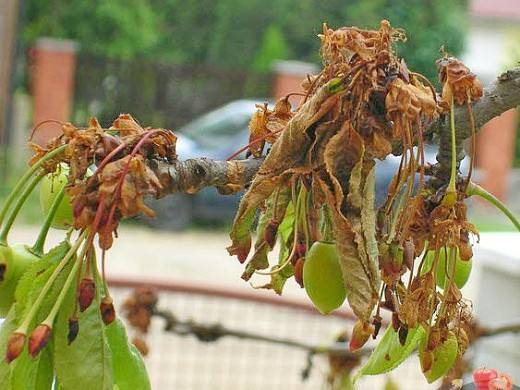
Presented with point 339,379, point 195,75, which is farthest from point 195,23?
point 339,379

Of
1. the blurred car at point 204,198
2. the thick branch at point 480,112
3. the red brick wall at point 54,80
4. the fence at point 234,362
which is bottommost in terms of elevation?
the fence at point 234,362

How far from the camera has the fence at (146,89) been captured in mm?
7859

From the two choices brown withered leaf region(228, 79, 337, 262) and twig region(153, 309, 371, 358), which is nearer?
brown withered leaf region(228, 79, 337, 262)

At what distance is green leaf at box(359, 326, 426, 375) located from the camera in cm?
52

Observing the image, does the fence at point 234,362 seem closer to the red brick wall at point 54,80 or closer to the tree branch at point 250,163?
the tree branch at point 250,163

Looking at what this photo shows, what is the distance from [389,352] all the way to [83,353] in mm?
183

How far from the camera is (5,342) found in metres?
0.42

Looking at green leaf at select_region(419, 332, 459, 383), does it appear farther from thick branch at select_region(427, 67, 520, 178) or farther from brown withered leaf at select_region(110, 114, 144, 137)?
brown withered leaf at select_region(110, 114, 144, 137)

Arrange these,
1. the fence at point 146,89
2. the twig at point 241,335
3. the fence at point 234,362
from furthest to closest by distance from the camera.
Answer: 1. the fence at point 146,89
2. the fence at point 234,362
3. the twig at point 241,335

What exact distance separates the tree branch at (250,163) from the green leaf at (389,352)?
89mm

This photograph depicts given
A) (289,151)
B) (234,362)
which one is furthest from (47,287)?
(234,362)

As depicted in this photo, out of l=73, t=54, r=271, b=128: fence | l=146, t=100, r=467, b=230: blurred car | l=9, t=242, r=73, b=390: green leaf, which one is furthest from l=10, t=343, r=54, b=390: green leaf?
l=73, t=54, r=271, b=128: fence

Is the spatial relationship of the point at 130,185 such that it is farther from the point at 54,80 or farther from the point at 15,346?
the point at 54,80

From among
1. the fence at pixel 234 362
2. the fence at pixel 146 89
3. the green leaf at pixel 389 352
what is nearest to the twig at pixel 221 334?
the green leaf at pixel 389 352
